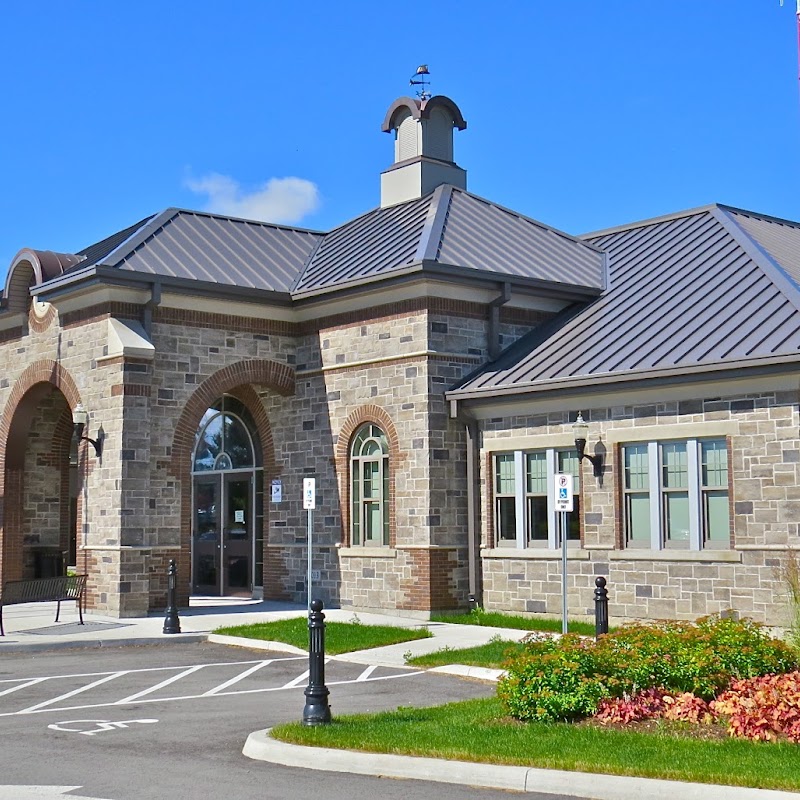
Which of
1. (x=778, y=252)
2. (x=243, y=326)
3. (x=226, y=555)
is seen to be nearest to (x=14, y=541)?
(x=226, y=555)

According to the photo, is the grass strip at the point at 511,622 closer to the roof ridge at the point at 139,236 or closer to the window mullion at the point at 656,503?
the window mullion at the point at 656,503

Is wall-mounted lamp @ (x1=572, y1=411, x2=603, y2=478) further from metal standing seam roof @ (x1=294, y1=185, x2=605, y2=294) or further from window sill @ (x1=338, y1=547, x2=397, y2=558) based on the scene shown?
window sill @ (x1=338, y1=547, x2=397, y2=558)

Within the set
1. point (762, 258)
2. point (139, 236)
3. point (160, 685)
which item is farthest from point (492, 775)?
point (139, 236)

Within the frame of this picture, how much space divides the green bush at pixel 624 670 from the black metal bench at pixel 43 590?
10.7m

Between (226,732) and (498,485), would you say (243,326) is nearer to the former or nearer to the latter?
(498,485)

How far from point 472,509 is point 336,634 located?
3922 millimetres

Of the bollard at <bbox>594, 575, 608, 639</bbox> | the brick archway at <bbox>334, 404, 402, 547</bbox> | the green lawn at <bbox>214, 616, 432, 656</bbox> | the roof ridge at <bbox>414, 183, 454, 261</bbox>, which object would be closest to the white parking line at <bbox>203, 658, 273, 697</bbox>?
the green lawn at <bbox>214, 616, 432, 656</bbox>

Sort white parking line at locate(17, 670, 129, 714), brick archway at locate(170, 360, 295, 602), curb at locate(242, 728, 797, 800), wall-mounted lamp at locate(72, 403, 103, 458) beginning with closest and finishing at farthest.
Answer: curb at locate(242, 728, 797, 800) → white parking line at locate(17, 670, 129, 714) → wall-mounted lamp at locate(72, 403, 103, 458) → brick archway at locate(170, 360, 295, 602)

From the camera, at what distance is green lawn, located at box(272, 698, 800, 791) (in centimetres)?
837

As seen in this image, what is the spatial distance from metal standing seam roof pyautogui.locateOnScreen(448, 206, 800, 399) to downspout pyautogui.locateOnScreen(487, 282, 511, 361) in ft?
0.88

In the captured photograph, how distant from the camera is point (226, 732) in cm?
1123

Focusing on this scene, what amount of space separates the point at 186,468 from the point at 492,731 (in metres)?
12.8

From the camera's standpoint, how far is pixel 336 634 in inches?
710

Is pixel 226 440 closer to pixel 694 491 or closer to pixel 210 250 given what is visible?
pixel 210 250
